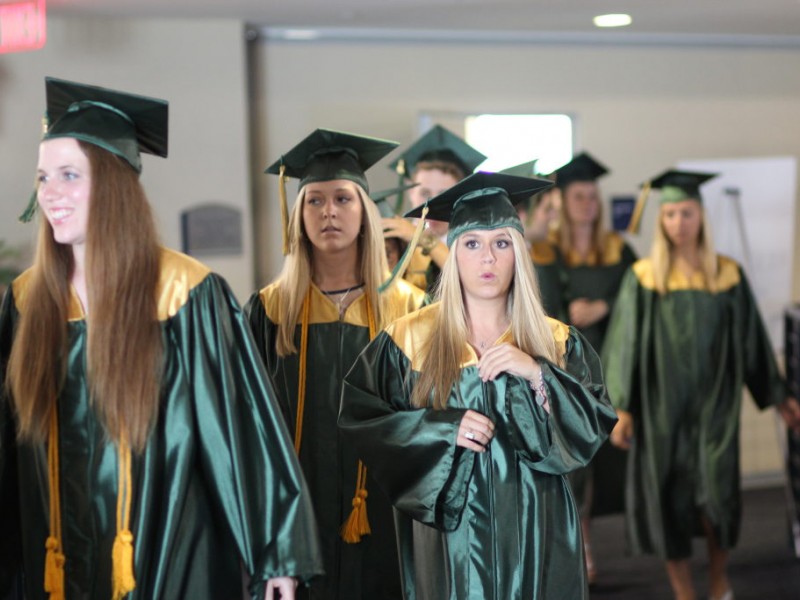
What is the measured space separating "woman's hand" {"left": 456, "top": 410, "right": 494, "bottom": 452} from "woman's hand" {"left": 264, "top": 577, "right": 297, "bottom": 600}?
587mm

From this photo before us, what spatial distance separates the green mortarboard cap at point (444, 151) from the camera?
4785mm

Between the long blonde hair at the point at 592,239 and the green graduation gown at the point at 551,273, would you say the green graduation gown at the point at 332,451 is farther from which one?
the long blonde hair at the point at 592,239

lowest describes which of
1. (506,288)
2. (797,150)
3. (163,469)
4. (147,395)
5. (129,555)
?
(129,555)

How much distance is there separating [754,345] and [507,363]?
279 centimetres

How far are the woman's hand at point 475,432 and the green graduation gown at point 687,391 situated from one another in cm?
251

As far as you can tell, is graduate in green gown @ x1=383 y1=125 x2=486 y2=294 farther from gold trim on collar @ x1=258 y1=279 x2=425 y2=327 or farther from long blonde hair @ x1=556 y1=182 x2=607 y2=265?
long blonde hair @ x1=556 y1=182 x2=607 y2=265

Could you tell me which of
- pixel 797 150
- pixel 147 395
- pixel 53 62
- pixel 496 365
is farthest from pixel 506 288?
pixel 797 150

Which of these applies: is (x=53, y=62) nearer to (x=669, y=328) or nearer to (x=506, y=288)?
(x=669, y=328)

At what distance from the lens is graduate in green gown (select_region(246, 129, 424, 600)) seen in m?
3.50

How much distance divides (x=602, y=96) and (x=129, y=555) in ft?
20.3

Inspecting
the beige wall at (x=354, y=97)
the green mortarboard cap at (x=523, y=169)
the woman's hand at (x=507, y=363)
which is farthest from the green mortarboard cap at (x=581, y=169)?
the woman's hand at (x=507, y=363)

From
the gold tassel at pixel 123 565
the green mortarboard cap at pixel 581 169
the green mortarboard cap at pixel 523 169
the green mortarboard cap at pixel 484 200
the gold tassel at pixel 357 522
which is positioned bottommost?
the gold tassel at pixel 357 522

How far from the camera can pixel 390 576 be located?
3.55 metres

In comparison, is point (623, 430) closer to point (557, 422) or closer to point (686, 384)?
point (686, 384)
